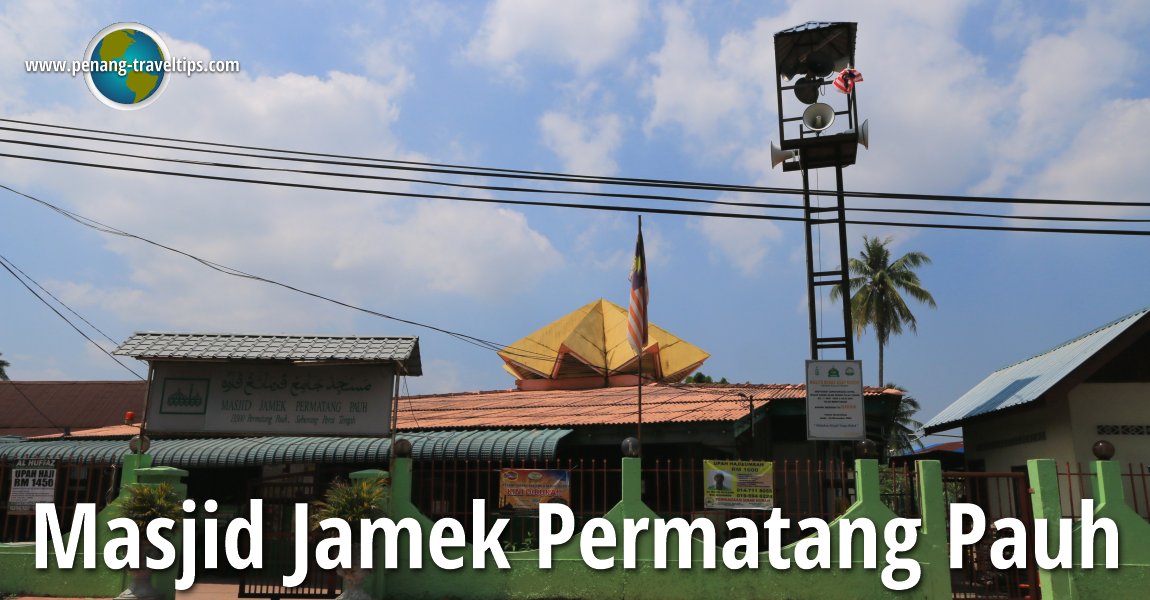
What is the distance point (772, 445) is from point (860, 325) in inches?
1017

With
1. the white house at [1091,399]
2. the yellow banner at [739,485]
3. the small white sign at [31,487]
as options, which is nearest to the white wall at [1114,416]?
the white house at [1091,399]

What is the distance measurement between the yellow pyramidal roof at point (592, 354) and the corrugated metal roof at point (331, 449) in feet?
31.7

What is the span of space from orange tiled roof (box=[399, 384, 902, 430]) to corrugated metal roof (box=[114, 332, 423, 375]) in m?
3.56

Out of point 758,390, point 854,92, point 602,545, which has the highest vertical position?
point 854,92

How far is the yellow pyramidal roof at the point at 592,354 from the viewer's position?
25516 mm

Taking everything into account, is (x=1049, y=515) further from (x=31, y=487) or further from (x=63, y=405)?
(x=63, y=405)

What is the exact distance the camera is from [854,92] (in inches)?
663

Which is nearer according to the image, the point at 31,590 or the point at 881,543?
the point at 881,543

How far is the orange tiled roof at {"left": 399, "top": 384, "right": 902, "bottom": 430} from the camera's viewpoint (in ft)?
51.0

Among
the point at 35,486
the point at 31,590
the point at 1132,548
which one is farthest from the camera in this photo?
the point at 35,486

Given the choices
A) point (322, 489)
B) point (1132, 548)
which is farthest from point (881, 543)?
point (322, 489)

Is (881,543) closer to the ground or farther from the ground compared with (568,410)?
closer to the ground

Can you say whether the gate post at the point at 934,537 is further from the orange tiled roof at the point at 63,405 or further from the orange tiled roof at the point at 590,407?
the orange tiled roof at the point at 63,405

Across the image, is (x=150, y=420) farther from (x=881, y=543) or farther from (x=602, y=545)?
(x=881, y=543)
